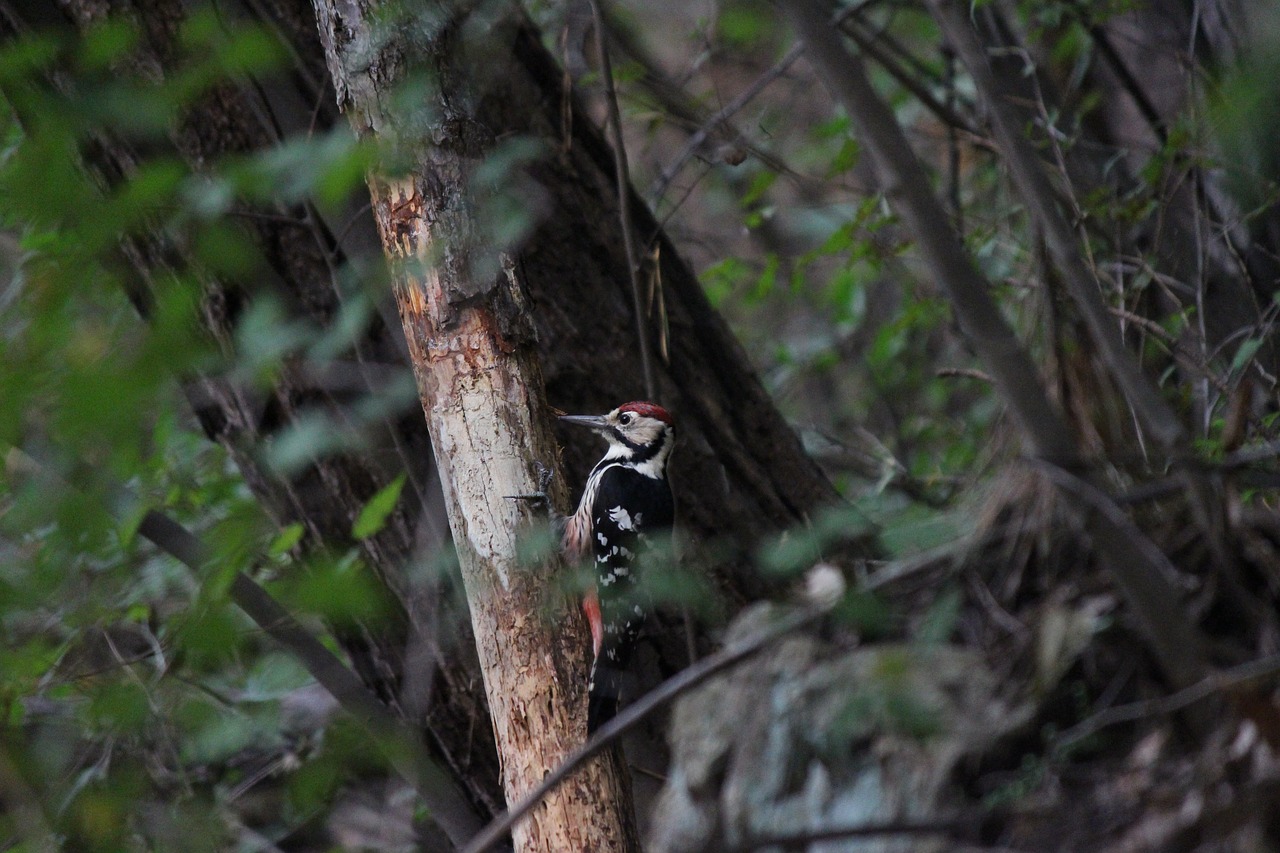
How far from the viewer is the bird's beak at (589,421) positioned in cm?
341

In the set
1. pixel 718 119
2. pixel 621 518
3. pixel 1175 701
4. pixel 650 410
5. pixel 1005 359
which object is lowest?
pixel 621 518

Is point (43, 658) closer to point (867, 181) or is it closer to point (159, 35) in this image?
point (159, 35)

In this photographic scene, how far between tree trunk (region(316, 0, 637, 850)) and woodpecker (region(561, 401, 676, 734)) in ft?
2.11

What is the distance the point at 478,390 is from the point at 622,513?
1.14 meters

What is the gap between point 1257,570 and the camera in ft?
4.41


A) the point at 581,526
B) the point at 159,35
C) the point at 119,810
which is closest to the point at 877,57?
the point at 581,526

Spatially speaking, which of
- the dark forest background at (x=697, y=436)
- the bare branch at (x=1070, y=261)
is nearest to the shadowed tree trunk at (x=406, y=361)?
the dark forest background at (x=697, y=436)

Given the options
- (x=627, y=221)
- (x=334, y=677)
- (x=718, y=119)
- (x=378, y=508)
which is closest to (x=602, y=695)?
(x=378, y=508)

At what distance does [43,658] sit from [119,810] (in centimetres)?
108

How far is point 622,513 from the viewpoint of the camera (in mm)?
3604

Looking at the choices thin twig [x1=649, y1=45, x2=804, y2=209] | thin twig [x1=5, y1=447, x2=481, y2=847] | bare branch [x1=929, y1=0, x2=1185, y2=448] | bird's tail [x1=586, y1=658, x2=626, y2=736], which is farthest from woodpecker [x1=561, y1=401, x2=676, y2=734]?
bare branch [x1=929, y1=0, x2=1185, y2=448]

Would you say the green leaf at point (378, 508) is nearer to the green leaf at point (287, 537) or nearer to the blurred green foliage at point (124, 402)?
the blurred green foliage at point (124, 402)

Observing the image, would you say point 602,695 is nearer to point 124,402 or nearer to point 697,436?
point 697,436

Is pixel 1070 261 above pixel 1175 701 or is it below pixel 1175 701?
above
